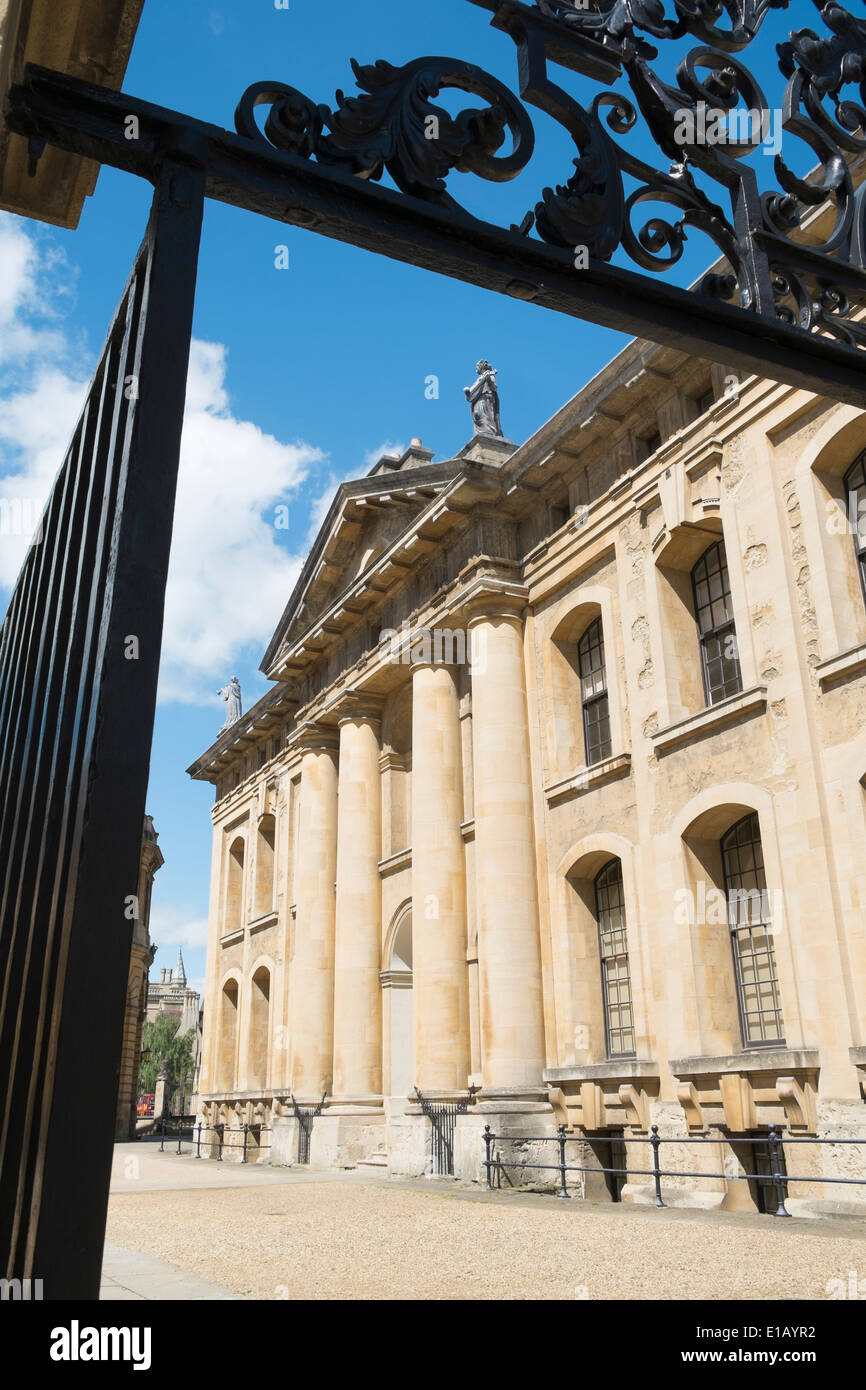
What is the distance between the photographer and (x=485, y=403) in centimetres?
2378

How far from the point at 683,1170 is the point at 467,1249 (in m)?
6.74

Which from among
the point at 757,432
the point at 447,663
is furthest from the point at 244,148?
the point at 447,663

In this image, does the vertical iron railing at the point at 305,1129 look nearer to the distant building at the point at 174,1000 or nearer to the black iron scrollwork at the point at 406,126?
the black iron scrollwork at the point at 406,126

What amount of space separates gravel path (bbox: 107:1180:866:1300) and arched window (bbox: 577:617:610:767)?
314 inches

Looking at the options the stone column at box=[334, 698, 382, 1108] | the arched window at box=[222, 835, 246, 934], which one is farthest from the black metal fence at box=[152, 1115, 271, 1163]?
the arched window at box=[222, 835, 246, 934]

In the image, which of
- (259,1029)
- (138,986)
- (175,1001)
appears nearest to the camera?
(259,1029)

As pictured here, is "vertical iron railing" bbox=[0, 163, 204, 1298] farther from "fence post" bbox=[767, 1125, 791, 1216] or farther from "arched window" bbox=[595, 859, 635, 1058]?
"arched window" bbox=[595, 859, 635, 1058]

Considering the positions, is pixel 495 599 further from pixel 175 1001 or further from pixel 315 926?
pixel 175 1001

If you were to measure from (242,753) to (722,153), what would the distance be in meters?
35.8

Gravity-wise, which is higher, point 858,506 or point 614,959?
point 858,506

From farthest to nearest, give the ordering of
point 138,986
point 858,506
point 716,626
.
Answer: point 138,986 < point 716,626 < point 858,506

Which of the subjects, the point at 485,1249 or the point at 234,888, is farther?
the point at 234,888

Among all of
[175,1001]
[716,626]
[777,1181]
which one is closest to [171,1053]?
[175,1001]

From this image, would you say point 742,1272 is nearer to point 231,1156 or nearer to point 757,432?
point 757,432
